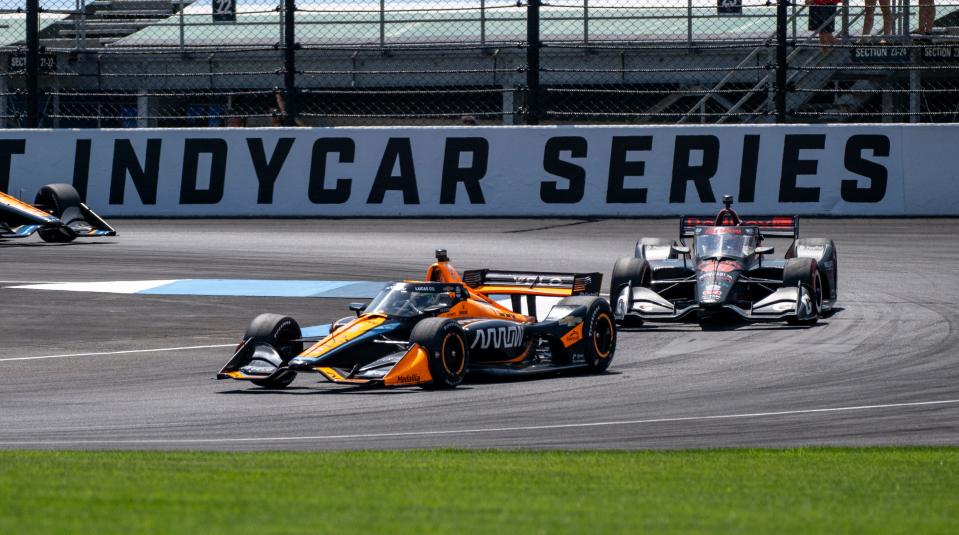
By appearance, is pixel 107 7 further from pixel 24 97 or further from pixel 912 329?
pixel 912 329

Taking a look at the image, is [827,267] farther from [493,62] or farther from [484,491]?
[493,62]

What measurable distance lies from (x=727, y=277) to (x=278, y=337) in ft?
16.5

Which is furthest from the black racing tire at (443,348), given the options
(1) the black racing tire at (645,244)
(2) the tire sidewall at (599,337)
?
(1) the black racing tire at (645,244)

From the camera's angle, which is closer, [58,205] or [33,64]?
[58,205]

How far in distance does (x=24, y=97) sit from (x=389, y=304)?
17907 mm

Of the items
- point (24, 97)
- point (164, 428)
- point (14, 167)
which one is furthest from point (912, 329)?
point (24, 97)

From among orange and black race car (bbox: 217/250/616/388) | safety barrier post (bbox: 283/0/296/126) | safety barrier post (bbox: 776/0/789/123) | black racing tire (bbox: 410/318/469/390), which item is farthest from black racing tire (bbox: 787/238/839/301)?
safety barrier post (bbox: 283/0/296/126)

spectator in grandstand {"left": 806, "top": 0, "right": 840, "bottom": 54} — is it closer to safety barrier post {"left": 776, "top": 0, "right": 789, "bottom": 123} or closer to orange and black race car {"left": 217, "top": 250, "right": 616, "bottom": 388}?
safety barrier post {"left": 776, "top": 0, "right": 789, "bottom": 123}

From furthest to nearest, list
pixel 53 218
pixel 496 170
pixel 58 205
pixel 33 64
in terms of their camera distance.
Result: pixel 33 64 < pixel 496 170 < pixel 58 205 < pixel 53 218

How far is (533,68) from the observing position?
24.2 meters

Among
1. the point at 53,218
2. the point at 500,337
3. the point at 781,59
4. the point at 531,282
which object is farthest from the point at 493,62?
the point at 500,337

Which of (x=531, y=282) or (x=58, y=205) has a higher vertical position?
(x=58, y=205)

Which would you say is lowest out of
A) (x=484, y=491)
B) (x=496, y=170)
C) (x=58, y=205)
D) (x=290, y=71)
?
(x=484, y=491)

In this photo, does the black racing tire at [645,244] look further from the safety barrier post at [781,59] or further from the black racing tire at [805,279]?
the safety barrier post at [781,59]
